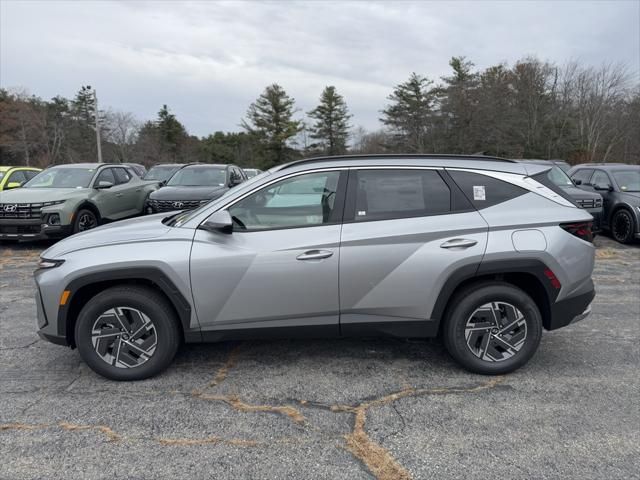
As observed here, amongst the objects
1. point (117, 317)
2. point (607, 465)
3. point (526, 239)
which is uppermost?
point (526, 239)

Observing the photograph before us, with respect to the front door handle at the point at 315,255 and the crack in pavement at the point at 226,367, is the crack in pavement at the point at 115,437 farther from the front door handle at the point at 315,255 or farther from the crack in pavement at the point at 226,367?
the front door handle at the point at 315,255

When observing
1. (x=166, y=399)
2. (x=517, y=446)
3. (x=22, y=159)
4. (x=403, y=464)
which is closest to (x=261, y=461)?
(x=403, y=464)

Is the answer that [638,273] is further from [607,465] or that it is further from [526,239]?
[607,465]

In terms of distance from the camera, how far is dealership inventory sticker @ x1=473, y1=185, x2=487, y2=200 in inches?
144

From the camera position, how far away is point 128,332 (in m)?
3.51

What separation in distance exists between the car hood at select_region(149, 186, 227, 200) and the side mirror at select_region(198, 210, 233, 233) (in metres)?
6.77

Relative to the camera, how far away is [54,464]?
2629 millimetres

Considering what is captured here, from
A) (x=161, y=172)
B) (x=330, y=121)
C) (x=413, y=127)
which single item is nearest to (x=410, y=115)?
(x=413, y=127)

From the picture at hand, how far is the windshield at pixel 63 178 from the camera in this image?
32.9 feet

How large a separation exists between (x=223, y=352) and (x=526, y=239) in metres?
2.76

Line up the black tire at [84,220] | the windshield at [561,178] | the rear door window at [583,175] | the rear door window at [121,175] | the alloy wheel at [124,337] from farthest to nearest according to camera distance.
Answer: the rear door window at [583,175]
the rear door window at [121,175]
the windshield at [561,178]
the black tire at [84,220]
the alloy wheel at [124,337]

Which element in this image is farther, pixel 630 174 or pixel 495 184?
pixel 630 174

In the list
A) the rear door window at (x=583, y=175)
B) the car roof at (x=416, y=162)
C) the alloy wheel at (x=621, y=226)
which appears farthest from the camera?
the rear door window at (x=583, y=175)

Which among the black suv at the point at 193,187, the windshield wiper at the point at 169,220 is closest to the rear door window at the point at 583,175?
the black suv at the point at 193,187
